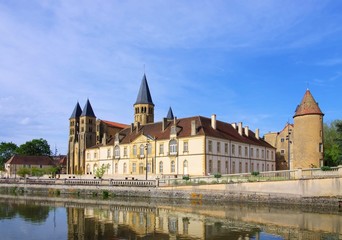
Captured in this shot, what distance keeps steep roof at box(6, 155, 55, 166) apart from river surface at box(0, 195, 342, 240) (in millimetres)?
74324

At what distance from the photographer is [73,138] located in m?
80.4

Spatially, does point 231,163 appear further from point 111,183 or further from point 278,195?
point 278,195

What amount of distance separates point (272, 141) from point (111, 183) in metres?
36.0

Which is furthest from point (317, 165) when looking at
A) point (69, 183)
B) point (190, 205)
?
point (69, 183)

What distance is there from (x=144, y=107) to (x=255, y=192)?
4300cm

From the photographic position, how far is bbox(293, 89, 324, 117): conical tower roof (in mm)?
39000

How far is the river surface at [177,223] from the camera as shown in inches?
750

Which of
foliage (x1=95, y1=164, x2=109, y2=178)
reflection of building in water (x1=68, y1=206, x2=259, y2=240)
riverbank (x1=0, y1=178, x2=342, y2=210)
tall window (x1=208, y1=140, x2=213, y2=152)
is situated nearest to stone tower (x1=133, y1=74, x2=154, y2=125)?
foliage (x1=95, y1=164, x2=109, y2=178)

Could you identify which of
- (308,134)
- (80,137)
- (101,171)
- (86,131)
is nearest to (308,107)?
(308,134)

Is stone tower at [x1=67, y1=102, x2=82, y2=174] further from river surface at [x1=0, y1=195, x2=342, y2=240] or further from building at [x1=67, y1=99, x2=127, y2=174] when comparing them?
river surface at [x1=0, y1=195, x2=342, y2=240]

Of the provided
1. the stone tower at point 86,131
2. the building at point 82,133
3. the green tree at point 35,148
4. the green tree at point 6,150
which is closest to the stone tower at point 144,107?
the building at point 82,133

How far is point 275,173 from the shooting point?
109 feet

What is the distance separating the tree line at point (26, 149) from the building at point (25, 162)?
384 inches

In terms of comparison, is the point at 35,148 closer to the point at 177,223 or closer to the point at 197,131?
the point at 197,131
